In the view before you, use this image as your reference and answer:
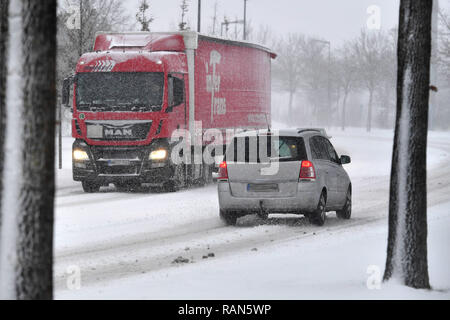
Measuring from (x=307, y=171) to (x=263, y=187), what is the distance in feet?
2.46

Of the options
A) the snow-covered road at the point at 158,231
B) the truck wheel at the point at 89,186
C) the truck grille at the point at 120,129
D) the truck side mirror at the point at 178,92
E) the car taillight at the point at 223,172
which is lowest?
the truck wheel at the point at 89,186

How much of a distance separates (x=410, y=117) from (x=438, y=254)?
287 centimetres

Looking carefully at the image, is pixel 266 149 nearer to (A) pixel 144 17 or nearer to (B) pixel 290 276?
(B) pixel 290 276

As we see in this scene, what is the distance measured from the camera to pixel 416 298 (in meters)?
7.93

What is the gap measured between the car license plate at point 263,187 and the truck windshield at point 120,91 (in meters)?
6.73

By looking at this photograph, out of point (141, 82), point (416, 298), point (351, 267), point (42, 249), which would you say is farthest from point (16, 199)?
point (141, 82)

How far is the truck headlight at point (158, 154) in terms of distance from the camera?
21172 mm

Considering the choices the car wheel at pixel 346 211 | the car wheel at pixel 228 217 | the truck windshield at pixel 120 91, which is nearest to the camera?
the car wheel at pixel 228 217

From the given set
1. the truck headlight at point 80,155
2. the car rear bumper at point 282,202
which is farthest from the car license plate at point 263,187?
the truck headlight at point 80,155

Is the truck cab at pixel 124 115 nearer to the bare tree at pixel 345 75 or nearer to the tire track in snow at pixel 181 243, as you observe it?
the tire track in snow at pixel 181 243

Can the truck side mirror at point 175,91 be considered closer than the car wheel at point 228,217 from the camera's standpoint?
No

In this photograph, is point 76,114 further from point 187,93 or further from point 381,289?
point 381,289

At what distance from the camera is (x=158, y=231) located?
565 inches

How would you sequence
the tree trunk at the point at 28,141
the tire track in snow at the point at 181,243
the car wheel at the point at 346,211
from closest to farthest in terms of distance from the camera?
the tree trunk at the point at 28,141 → the tire track in snow at the point at 181,243 → the car wheel at the point at 346,211
